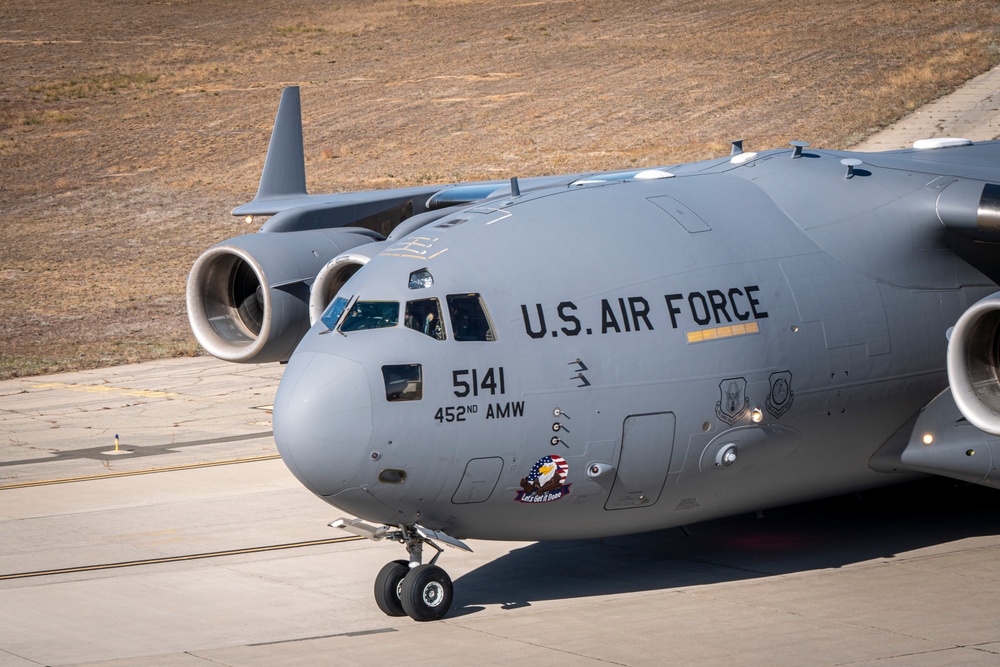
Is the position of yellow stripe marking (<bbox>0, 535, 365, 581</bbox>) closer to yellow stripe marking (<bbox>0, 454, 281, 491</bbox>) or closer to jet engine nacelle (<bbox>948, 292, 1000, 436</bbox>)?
yellow stripe marking (<bbox>0, 454, 281, 491</bbox>)

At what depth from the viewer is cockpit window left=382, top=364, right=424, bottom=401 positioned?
11734mm

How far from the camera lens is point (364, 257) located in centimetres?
1539

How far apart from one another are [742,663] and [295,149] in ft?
39.3

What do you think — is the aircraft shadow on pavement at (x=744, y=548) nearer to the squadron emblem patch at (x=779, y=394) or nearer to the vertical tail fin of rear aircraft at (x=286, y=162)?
the squadron emblem patch at (x=779, y=394)

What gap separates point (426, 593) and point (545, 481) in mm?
1465

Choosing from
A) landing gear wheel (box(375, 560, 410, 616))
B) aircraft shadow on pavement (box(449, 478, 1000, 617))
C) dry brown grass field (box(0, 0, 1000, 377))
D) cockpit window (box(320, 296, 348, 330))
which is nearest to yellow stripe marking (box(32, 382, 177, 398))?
dry brown grass field (box(0, 0, 1000, 377))

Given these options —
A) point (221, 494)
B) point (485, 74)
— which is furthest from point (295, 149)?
point (485, 74)

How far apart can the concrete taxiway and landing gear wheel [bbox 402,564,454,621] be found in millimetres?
127

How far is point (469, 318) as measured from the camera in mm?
12117

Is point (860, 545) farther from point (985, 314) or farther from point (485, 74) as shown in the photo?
point (485, 74)

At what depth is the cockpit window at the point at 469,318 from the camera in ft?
39.5

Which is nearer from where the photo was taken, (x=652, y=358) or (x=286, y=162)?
(x=652, y=358)

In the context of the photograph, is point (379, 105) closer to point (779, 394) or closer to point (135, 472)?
point (135, 472)

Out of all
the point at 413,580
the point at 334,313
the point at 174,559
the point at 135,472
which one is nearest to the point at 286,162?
the point at 135,472
